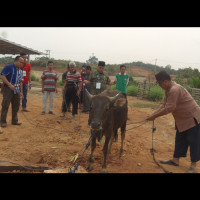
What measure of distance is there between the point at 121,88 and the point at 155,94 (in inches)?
385

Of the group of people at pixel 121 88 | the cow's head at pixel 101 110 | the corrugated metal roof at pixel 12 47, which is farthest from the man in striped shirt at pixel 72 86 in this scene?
the corrugated metal roof at pixel 12 47

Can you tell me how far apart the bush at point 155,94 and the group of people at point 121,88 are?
9.06 meters

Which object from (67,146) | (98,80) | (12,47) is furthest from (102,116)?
(12,47)

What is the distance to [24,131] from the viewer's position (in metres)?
7.13

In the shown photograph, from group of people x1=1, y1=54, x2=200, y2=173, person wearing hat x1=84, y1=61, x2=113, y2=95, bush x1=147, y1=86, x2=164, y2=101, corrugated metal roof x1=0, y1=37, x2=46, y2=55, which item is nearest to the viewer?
group of people x1=1, y1=54, x2=200, y2=173

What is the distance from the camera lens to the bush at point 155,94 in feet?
60.2

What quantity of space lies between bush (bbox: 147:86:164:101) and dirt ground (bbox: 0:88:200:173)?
926 cm

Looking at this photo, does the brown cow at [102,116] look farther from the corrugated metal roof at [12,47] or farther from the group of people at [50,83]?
the corrugated metal roof at [12,47]

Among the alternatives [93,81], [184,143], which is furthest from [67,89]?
[184,143]

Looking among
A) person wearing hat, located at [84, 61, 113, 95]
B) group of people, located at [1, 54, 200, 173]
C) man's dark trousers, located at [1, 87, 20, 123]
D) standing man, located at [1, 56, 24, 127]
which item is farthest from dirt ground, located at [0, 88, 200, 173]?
person wearing hat, located at [84, 61, 113, 95]

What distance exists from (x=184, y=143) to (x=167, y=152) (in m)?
1.46

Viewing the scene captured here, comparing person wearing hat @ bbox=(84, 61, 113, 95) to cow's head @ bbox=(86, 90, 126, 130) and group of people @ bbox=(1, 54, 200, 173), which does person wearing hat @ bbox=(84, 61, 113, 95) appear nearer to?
group of people @ bbox=(1, 54, 200, 173)

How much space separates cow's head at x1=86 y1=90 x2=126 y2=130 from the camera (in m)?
4.39

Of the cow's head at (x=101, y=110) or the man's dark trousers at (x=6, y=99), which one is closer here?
the cow's head at (x=101, y=110)
